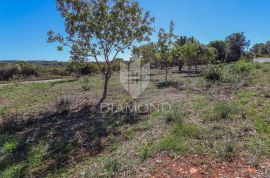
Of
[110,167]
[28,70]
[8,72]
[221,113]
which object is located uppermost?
[28,70]

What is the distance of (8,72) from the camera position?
27.1 meters

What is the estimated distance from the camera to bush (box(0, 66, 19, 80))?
2661 cm

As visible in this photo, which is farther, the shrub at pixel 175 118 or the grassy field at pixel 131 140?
the shrub at pixel 175 118

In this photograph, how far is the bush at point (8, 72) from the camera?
87.3 feet

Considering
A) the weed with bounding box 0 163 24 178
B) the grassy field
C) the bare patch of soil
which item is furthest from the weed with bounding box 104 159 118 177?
the weed with bounding box 0 163 24 178

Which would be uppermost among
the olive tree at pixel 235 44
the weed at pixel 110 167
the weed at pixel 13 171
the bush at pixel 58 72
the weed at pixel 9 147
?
the olive tree at pixel 235 44

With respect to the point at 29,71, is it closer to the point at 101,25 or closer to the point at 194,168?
the point at 101,25

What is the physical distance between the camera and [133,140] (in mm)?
4758

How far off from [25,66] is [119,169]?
95.1ft

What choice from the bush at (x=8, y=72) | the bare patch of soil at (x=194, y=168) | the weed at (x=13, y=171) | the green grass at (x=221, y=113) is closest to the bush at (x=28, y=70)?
the bush at (x=8, y=72)

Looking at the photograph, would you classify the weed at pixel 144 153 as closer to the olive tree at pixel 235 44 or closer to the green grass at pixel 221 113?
the green grass at pixel 221 113

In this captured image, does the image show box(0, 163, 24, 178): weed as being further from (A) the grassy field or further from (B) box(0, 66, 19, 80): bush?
(B) box(0, 66, 19, 80): bush

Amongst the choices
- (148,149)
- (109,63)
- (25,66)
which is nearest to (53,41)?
(109,63)

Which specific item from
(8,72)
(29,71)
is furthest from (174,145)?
(29,71)
